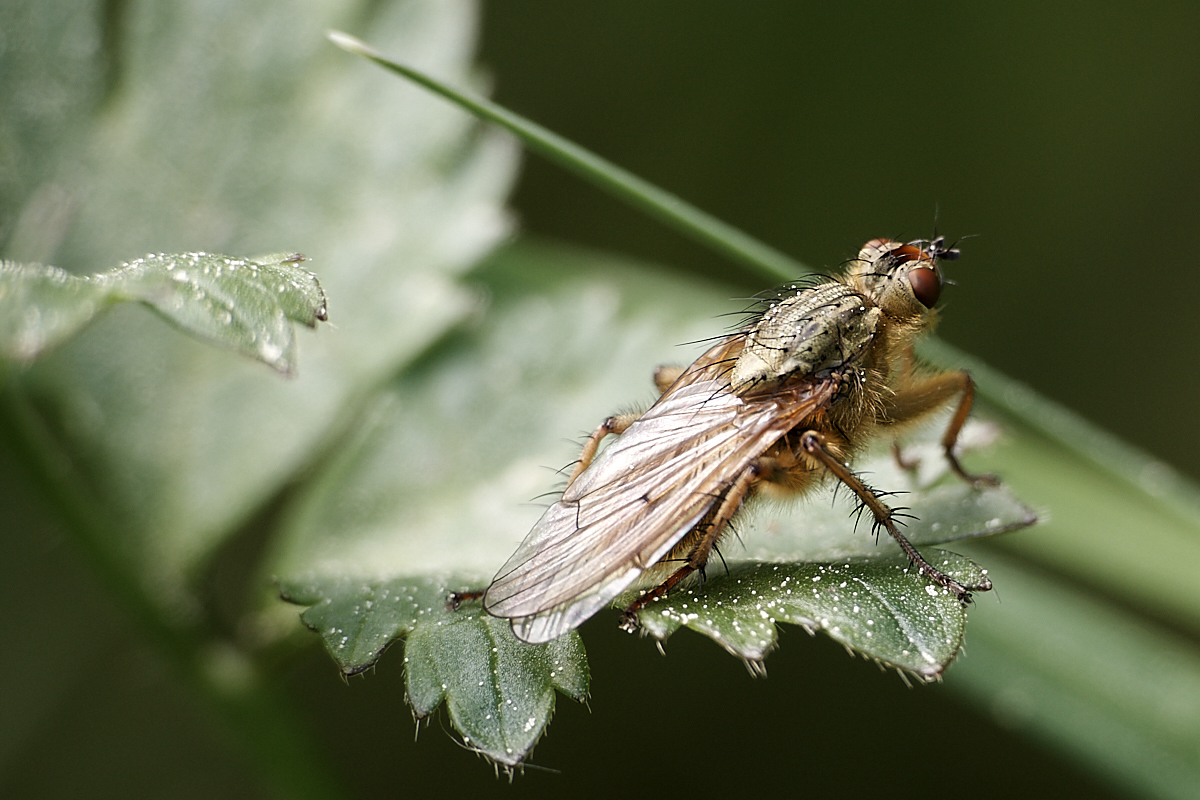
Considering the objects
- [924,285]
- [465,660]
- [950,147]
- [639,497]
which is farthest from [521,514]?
[950,147]

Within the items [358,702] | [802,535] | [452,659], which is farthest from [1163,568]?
[358,702]

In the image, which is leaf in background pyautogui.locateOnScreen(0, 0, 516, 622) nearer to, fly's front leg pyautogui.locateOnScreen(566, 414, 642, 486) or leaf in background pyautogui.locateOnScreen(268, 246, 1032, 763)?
leaf in background pyautogui.locateOnScreen(268, 246, 1032, 763)

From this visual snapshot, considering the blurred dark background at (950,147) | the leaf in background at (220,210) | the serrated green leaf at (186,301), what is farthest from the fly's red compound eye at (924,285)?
the blurred dark background at (950,147)

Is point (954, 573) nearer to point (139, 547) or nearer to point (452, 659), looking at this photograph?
point (452, 659)

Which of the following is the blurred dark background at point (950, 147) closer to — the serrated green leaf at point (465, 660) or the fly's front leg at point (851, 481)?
the fly's front leg at point (851, 481)

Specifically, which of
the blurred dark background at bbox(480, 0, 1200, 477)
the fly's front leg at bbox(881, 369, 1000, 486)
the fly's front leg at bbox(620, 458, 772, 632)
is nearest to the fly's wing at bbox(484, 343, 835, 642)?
the fly's front leg at bbox(620, 458, 772, 632)

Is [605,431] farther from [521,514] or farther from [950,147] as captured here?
[950,147]

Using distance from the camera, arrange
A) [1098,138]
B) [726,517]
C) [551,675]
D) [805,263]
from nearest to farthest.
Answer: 1. [551,675]
2. [726,517]
3. [805,263]
4. [1098,138]
